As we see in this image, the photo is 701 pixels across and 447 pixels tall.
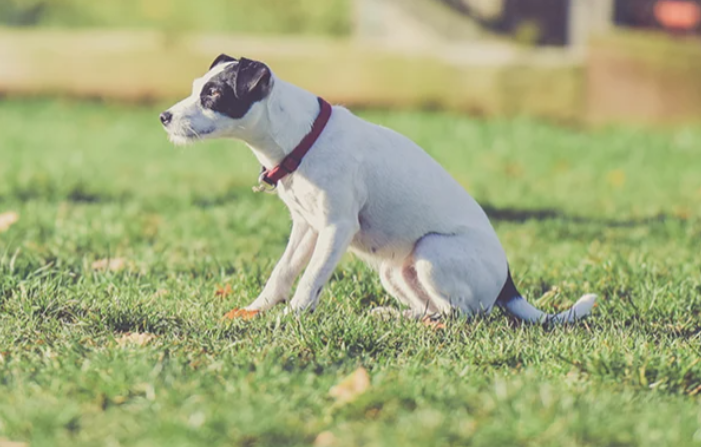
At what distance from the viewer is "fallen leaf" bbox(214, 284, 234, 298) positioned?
4.43 meters

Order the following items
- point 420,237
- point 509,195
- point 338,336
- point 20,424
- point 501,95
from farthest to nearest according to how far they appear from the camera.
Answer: point 501,95, point 509,195, point 420,237, point 338,336, point 20,424

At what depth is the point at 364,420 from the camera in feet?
10.0

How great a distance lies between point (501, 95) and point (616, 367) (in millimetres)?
6324

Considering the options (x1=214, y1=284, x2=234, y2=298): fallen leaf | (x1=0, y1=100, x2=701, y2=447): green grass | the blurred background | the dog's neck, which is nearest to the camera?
(x1=0, y1=100, x2=701, y2=447): green grass

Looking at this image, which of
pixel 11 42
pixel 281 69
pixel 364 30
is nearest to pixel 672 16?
pixel 364 30

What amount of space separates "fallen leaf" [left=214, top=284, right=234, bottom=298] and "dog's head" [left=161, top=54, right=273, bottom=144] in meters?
0.82

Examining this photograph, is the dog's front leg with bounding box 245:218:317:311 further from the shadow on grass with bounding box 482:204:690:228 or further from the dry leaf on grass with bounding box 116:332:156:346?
the shadow on grass with bounding box 482:204:690:228

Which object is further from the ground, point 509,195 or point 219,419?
point 219,419

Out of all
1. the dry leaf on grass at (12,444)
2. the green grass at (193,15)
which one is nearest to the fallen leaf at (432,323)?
the dry leaf on grass at (12,444)

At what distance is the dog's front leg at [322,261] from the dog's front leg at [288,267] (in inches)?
7.6

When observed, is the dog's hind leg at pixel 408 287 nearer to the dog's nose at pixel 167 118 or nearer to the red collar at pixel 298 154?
the red collar at pixel 298 154

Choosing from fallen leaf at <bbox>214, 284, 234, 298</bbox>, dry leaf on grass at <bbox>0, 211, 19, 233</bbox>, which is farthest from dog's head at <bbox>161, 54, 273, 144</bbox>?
dry leaf on grass at <bbox>0, 211, 19, 233</bbox>

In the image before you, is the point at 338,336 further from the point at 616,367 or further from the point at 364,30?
the point at 364,30

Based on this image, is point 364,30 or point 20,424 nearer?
point 20,424
